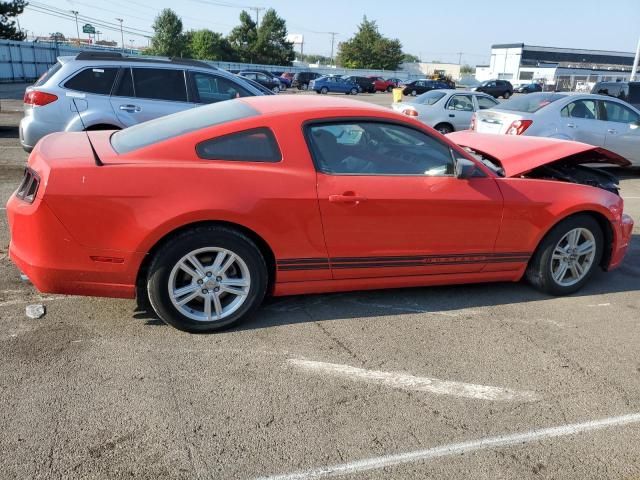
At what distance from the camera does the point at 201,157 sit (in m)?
3.48

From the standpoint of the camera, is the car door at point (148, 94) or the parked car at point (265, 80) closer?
the car door at point (148, 94)

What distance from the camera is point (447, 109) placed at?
13078 millimetres

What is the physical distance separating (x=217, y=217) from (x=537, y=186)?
251 centimetres

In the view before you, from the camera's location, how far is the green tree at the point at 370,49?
83.1 meters

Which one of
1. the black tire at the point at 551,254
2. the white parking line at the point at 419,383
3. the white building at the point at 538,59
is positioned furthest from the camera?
the white building at the point at 538,59

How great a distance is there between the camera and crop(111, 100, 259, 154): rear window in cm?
367

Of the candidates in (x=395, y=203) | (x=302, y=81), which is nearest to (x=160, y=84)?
(x=395, y=203)

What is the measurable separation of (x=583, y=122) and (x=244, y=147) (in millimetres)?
8416

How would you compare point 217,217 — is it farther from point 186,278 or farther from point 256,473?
point 256,473

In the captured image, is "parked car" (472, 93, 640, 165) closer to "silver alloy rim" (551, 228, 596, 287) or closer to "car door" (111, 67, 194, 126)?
"silver alloy rim" (551, 228, 596, 287)

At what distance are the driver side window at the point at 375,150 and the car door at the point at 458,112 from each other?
967 cm

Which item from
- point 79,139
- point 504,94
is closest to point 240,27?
point 504,94

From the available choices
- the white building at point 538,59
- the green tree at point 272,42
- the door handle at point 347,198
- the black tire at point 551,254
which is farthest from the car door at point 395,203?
the white building at point 538,59

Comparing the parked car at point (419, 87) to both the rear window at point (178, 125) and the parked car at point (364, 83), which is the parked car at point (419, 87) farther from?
the rear window at point (178, 125)
